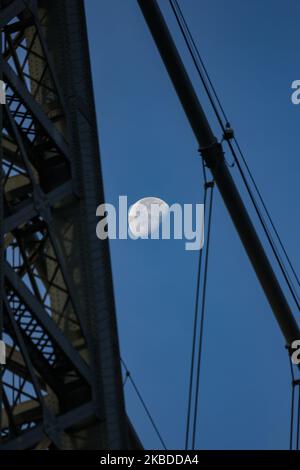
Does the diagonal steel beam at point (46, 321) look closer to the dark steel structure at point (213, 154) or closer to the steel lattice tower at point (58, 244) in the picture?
the steel lattice tower at point (58, 244)

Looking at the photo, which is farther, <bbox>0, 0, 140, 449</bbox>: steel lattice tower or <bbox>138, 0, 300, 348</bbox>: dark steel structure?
<bbox>138, 0, 300, 348</bbox>: dark steel structure

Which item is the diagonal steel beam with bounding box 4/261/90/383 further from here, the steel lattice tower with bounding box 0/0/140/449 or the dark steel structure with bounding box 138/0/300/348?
the dark steel structure with bounding box 138/0/300/348

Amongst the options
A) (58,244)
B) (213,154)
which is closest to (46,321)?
(58,244)

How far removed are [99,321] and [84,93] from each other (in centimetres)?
400

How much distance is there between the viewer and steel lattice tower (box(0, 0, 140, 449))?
13.0 meters

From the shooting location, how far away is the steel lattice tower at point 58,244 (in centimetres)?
1300

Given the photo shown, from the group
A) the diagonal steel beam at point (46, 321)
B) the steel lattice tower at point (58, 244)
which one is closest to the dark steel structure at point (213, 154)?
the steel lattice tower at point (58, 244)

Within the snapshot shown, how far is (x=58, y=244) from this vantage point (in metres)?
13.9

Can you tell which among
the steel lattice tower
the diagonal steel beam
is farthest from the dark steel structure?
the diagonal steel beam

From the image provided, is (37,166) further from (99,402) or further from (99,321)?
(99,402)

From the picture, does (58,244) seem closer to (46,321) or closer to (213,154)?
(46,321)

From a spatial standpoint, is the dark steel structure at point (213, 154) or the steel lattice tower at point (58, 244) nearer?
the steel lattice tower at point (58, 244)

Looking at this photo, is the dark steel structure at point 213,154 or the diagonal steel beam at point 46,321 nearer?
the diagonal steel beam at point 46,321

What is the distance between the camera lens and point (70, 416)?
13.0m
